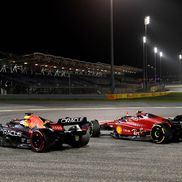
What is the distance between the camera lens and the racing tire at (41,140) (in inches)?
352

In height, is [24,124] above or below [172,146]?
above

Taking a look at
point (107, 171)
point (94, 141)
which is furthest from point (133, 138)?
point (107, 171)

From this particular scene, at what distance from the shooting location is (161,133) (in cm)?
1042

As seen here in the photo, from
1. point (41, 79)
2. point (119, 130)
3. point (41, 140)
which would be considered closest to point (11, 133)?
point (41, 140)

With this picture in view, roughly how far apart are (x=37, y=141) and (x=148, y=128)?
342 centimetres

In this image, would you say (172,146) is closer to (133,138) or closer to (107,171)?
(133,138)

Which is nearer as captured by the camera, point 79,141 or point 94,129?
point 79,141

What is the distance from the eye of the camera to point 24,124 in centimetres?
986

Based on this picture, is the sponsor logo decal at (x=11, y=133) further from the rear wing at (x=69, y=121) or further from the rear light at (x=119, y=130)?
the rear light at (x=119, y=130)

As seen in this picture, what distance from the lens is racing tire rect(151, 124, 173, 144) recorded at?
10320 mm

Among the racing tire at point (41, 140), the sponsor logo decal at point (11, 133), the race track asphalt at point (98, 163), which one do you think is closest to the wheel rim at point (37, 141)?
the racing tire at point (41, 140)

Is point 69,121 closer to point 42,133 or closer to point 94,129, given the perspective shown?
point 42,133

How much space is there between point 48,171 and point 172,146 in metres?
4.24

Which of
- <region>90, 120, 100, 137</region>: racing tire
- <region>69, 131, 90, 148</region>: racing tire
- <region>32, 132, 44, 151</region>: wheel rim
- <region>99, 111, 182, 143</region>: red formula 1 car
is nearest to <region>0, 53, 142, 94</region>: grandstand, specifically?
<region>90, 120, 100, 137</region>: racing tire
